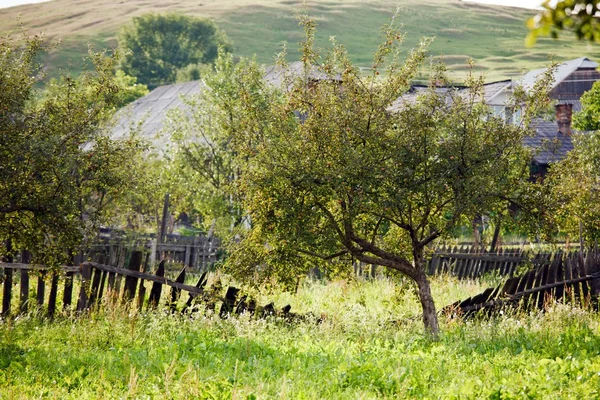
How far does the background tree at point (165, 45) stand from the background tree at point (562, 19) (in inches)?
3094

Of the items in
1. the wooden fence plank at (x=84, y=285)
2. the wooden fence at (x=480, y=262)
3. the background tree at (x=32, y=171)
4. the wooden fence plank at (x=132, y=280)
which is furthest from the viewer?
the wooden fence at (x=480, y=262)

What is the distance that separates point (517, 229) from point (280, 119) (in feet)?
11.8

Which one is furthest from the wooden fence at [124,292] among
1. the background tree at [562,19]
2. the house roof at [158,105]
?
the house roof at [158,105]

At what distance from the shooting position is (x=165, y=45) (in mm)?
85000

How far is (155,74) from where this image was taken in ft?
269

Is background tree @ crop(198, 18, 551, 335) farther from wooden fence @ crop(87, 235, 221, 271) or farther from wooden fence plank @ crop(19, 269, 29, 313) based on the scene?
wooden fence @ crop(87, 235, 221, 271)

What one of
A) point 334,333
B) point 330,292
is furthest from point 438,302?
point 334,333

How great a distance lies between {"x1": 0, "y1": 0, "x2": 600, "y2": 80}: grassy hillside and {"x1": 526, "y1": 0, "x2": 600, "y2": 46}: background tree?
382ft

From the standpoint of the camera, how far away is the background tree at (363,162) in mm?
9820

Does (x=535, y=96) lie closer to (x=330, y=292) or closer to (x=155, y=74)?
(x=330, y=292)

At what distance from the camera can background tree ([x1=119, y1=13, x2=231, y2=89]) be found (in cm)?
8106

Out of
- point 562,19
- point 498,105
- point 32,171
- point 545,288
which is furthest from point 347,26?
point 562,19

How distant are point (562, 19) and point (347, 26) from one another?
6288 inches

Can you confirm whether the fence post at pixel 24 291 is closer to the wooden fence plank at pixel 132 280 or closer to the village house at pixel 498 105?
the wooden fence plank at pixel 132 280
